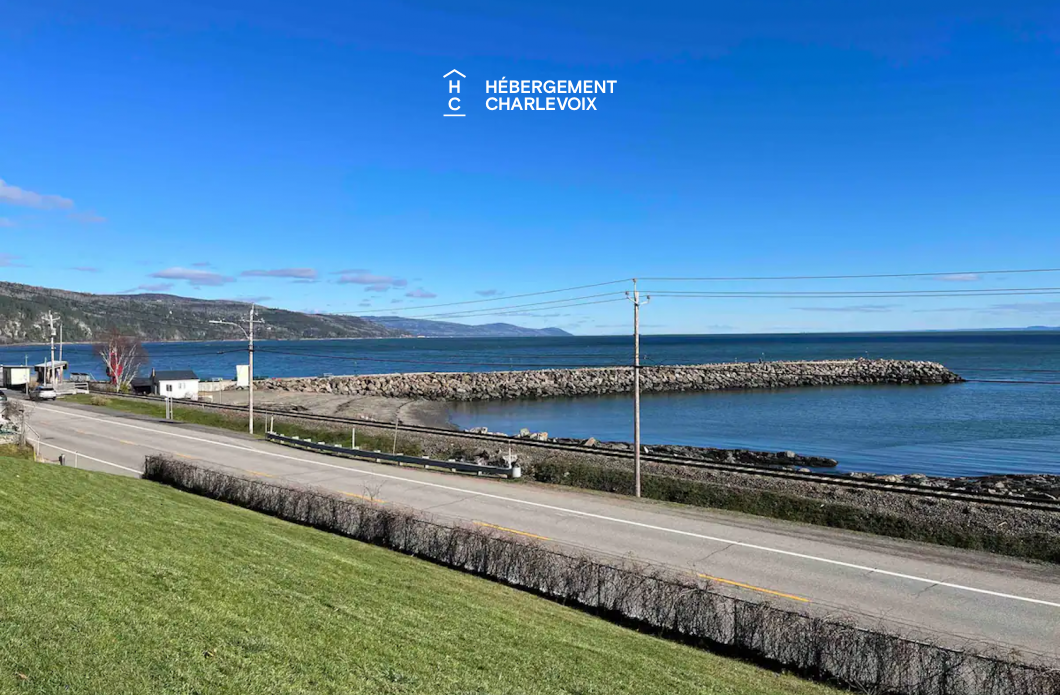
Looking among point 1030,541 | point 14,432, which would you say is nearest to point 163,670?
point 1030,541

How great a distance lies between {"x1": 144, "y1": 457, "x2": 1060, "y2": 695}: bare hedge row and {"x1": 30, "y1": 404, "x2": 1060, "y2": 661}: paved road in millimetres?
3205

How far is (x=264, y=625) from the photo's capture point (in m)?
9.14

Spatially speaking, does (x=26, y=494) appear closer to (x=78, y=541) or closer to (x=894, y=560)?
(x=78, y=541)

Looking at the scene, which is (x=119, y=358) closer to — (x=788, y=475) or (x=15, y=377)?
(x=15, y=377)

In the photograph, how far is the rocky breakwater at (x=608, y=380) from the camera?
88.8 meters

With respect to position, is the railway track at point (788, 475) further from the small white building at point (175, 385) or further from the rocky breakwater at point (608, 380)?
the rocky breakwater at point (608, 380)

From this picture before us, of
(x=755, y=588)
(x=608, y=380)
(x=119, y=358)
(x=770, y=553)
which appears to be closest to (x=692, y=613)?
(x=755, y=588)

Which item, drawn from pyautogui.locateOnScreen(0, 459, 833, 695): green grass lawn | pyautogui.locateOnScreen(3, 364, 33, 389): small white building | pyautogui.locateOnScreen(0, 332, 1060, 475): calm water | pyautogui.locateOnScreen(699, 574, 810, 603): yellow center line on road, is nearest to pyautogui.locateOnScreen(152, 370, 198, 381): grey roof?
pyautogui.locateOnScreen(0, 332, 1060, 475): calm water

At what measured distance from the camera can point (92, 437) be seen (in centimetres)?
3919

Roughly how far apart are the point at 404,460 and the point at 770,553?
19.4 m

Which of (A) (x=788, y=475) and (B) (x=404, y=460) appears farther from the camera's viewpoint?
(B) (x=404, y=460)

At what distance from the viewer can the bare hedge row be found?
31.1 ft

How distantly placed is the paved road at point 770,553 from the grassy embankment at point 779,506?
2.32 meters

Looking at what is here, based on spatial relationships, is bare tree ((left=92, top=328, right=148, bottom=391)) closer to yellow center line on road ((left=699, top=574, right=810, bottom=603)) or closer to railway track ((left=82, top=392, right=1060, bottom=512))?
railway track ((left=82, top=392, right=1060, bottom=512))
